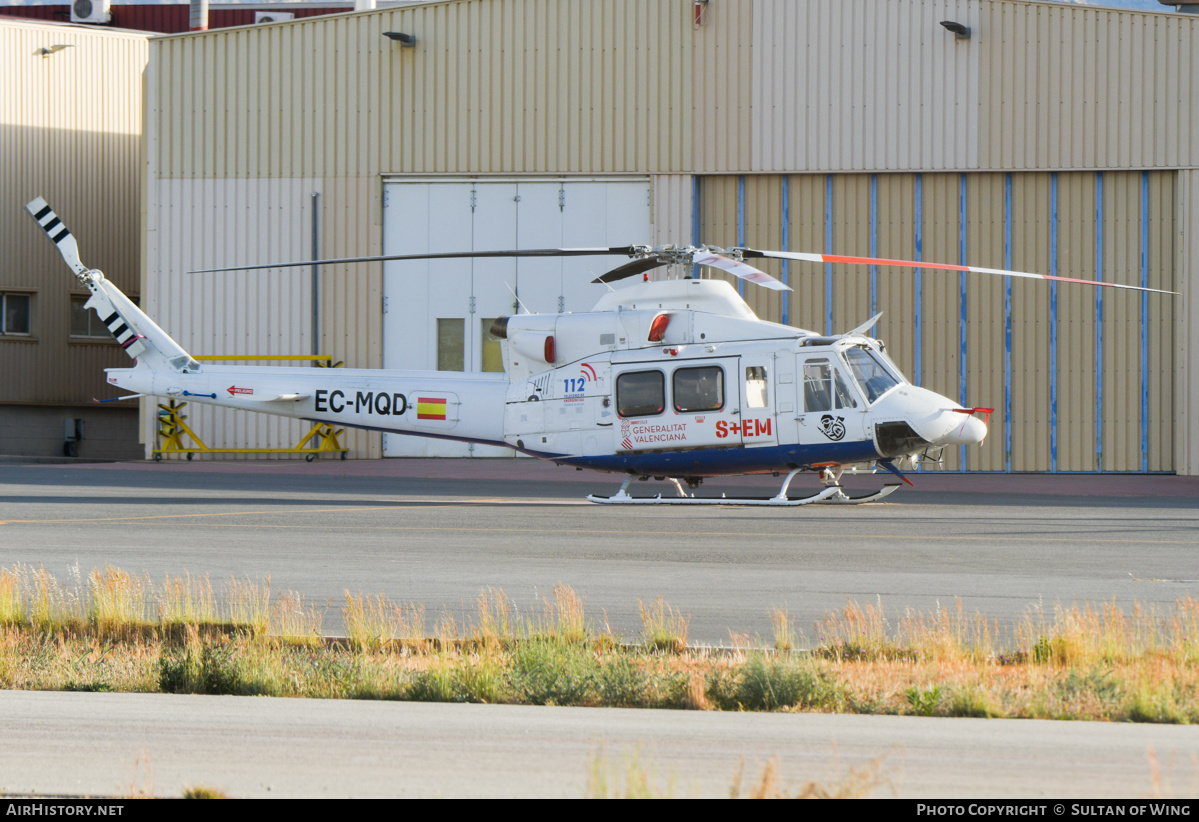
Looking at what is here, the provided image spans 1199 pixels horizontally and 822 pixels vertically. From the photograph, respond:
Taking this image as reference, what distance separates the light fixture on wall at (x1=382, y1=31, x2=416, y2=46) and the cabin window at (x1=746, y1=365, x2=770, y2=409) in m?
13.9

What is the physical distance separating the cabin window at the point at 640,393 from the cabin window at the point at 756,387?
1.18 meters

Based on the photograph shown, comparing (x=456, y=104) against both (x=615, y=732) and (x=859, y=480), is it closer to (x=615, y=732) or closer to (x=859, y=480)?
(x=859, y=480)

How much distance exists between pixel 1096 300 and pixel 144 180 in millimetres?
21137

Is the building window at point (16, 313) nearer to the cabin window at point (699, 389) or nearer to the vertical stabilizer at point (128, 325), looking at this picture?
the vertical stabilizer at point (128, 325)

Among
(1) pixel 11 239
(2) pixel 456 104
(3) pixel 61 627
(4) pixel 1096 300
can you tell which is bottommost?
(3) pixel 61 627

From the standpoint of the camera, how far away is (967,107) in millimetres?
25047

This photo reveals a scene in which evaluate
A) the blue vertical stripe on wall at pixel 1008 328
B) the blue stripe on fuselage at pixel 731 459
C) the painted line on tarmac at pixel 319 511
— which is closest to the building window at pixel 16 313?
the painted line on tarmac at pixel 319 511

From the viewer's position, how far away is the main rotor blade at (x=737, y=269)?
1484 centimetres

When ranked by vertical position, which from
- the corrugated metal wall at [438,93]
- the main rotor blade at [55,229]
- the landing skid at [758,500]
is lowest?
the landing skid at [758,500]

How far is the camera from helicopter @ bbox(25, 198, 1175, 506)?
645 inches

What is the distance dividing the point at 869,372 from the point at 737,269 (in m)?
2.58

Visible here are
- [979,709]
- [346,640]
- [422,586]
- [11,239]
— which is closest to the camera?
[979,709]

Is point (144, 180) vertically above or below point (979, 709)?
above
